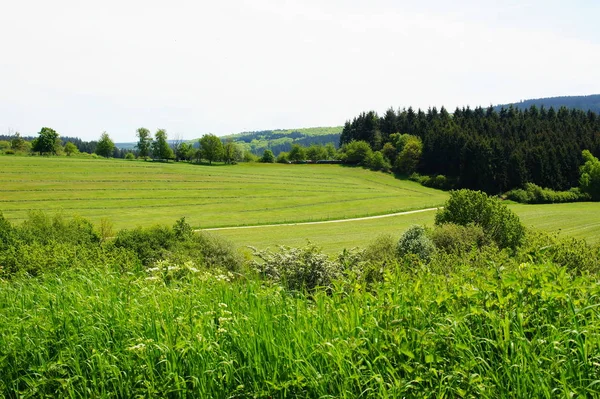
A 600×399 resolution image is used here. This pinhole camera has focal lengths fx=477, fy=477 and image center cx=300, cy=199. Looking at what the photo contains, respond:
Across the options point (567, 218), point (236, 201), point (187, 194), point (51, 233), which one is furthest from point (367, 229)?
point (51, 233)

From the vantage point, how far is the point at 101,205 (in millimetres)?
59469

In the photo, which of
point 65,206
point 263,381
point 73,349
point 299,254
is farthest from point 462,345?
point 65,206

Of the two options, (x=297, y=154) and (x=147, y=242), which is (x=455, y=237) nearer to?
(x=147, y=242)

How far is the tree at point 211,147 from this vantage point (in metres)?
114

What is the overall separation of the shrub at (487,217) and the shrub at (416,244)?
5.41 metres

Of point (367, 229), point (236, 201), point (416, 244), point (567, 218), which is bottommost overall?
point (567, 218)

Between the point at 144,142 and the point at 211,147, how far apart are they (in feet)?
73.5

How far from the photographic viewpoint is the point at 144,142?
12519 centimetres

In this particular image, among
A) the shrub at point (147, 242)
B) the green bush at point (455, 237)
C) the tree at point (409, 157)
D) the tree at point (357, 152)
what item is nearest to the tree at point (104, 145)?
the tree at point (357, 152)

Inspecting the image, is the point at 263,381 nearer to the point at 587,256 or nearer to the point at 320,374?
the point at 320,374

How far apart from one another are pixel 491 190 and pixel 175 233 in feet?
236

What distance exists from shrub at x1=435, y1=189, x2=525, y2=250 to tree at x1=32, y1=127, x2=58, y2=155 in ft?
341

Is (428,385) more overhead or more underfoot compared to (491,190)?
more overhead

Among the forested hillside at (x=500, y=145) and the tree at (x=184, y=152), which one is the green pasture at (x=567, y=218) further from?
the tree at (x=184, y=152)
